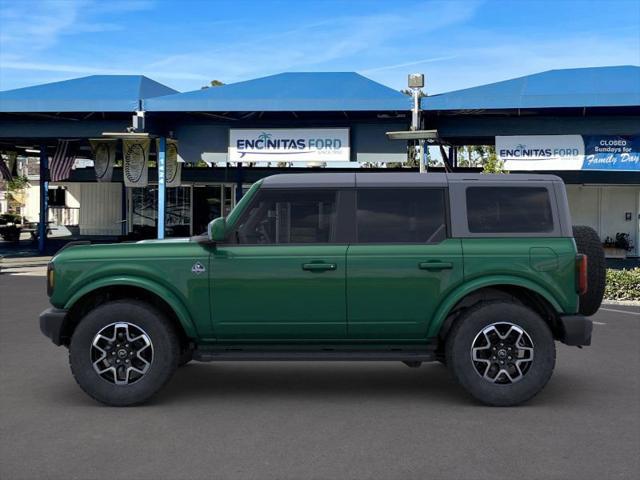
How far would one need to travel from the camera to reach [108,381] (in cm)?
593

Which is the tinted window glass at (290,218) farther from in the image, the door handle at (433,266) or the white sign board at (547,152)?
the white sign board at (547,152)

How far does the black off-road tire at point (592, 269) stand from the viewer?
6270 mm

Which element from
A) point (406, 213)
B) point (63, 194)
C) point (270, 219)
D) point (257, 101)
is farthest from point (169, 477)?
point (63, 194)

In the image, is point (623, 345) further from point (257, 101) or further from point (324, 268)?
point (257, 101)

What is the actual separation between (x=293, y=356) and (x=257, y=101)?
15.3 meters

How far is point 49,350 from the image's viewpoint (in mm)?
8469

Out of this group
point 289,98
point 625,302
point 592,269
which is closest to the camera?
point 592,269

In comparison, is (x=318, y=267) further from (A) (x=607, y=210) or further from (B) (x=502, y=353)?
(A) (x=607, y=210)

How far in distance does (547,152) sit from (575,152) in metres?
0.86

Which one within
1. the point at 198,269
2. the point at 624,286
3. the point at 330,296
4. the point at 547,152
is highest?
the point at 547,152

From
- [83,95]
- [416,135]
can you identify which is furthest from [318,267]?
[83,95]

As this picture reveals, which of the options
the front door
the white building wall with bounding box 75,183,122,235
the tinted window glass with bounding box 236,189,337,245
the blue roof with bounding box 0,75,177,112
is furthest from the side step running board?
the white building wall with bounding box 75,183,122,235

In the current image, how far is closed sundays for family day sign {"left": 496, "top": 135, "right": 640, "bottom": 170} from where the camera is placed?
827 inches

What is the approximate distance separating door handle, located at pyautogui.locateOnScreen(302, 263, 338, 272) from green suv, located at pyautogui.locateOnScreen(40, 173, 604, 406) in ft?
0.04
